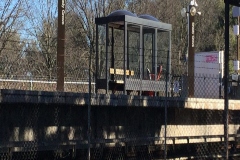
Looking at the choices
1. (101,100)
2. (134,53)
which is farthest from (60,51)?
(134,53)

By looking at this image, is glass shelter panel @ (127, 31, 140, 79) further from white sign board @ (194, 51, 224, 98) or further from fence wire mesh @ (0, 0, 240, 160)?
white sign board @ (194, 51, 224, 98)

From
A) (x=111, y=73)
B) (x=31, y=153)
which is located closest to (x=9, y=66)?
(x=31, y=153)

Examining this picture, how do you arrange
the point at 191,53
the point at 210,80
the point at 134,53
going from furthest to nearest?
1. the point at 210,80
2. the point at 191,53
3. the point at 134,53

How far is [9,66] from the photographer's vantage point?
1098cm

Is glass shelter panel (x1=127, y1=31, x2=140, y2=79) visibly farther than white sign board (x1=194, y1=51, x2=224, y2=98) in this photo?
No

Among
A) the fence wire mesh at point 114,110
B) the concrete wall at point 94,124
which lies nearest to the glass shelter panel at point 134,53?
the fence wire mesh at point 114,110

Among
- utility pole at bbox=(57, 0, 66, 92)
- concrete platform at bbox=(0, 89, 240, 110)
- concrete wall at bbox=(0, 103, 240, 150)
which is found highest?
utility pole at bbox=(57, 0, 66, 92)

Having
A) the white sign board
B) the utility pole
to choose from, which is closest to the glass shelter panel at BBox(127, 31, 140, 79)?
the utility pole

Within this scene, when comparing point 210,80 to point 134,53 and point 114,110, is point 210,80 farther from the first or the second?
point 114,110

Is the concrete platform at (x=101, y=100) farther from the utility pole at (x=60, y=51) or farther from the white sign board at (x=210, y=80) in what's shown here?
the white sign board at (x=210, y=80)

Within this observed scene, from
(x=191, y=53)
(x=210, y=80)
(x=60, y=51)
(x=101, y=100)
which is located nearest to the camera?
(x=101, y=100)

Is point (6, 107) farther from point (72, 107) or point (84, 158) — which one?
point (84, 158)

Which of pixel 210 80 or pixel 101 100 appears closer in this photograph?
pixel 101 100

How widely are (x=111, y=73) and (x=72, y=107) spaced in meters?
3.64
